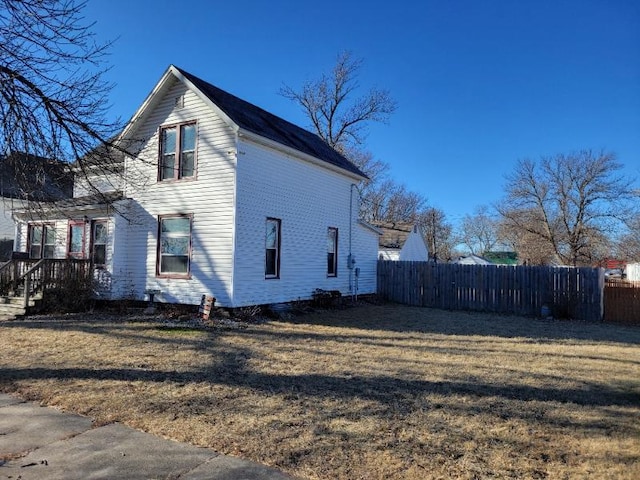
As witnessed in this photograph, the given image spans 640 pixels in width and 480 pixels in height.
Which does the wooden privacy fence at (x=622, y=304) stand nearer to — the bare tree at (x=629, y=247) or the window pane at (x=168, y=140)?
the window pane at (x=168, y=140)

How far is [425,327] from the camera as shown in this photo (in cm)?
1246

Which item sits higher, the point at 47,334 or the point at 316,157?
the point at 316,157

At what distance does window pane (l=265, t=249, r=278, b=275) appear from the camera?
13852 mm

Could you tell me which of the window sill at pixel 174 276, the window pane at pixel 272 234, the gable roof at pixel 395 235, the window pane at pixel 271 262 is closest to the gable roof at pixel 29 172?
the window sill at pixel 174 276

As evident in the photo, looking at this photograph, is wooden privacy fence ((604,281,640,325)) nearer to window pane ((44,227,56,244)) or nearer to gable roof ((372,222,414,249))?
gable roof ((372,222,414,249))

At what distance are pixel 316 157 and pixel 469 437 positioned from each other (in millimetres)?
11974

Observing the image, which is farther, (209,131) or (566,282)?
(566,282)

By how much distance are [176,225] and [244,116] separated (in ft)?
12.4

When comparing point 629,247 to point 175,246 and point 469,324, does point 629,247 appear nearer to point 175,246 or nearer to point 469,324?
point 469,324

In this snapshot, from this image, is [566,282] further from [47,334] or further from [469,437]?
[47,334]

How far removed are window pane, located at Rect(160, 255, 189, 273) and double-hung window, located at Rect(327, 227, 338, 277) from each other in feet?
17.8

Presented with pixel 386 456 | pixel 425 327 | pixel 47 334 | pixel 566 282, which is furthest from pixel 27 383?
pixel 566 282

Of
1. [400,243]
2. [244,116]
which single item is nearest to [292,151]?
[244,116]

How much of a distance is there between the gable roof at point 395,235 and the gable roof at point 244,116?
465 inches
